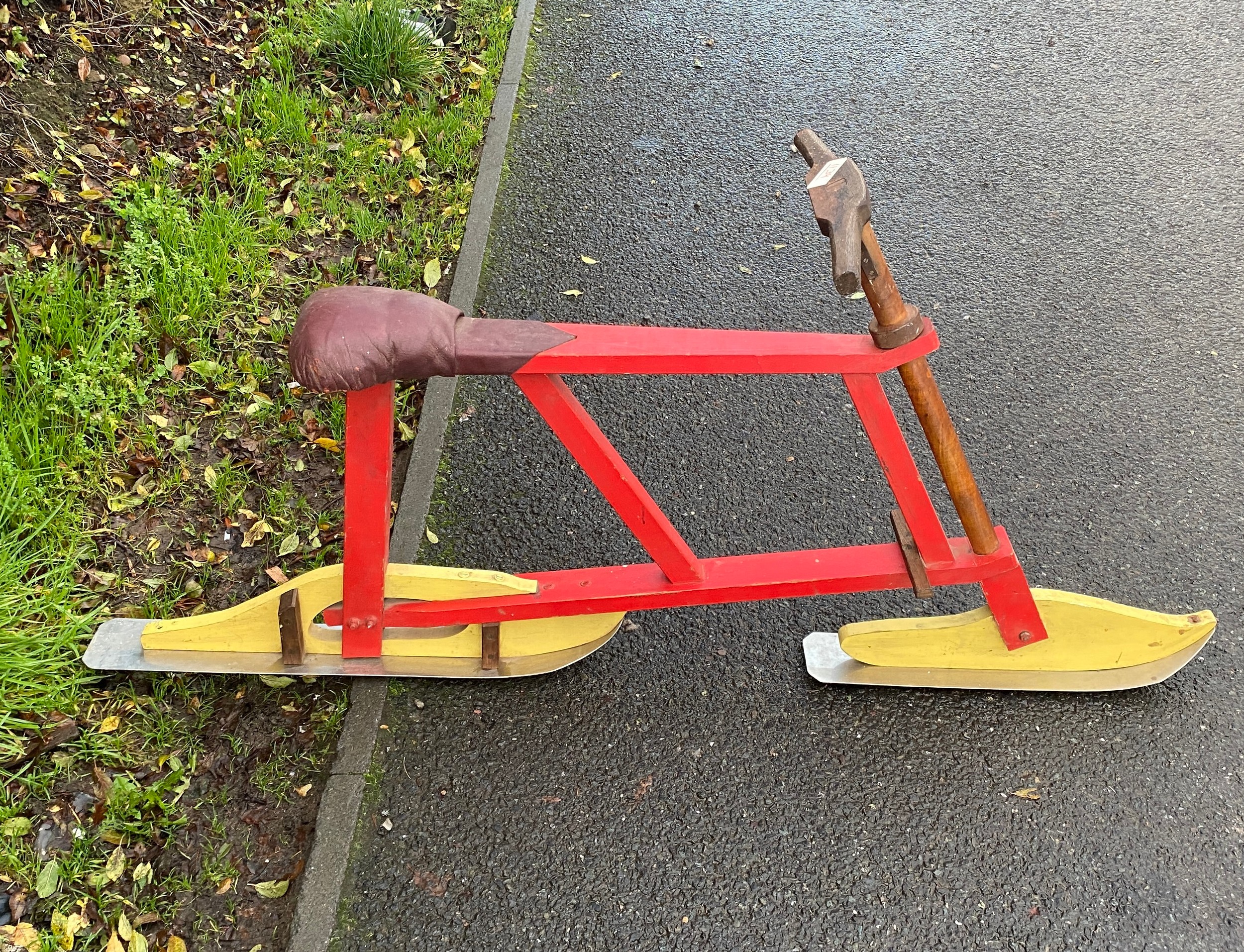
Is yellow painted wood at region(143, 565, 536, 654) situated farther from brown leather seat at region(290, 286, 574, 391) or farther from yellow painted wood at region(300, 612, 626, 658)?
brown leather seat at region(290, 286, 574, 391)

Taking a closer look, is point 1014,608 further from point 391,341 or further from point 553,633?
point 391,341

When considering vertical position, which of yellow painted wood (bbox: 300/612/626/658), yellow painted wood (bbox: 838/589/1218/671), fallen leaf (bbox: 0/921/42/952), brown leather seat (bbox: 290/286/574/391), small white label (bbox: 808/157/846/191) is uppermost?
small white label (bbox: 808/157/846/191)

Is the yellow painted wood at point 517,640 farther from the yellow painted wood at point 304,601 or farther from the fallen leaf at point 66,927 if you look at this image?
the fallen leaf at point 66,927

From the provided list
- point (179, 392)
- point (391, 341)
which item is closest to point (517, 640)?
point (391, 341)

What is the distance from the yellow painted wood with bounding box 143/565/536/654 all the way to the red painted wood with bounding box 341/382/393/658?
0.07 metres

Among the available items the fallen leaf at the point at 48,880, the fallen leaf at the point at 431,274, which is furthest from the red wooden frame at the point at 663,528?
the fallen leaf at the point at 431,274

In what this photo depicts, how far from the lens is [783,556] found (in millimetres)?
2627

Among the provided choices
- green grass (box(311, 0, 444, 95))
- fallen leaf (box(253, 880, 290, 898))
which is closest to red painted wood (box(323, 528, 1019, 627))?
fallen leaf (box(253, 880, 290, 898))

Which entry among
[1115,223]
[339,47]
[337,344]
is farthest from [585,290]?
[1115,223]

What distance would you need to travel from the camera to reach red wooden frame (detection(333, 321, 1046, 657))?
2.17 metres

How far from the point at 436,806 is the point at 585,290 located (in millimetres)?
2445

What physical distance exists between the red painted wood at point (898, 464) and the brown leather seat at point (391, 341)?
0.72 metres

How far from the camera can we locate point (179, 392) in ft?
11.3

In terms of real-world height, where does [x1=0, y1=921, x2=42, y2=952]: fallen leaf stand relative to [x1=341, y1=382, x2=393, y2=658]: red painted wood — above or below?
below
